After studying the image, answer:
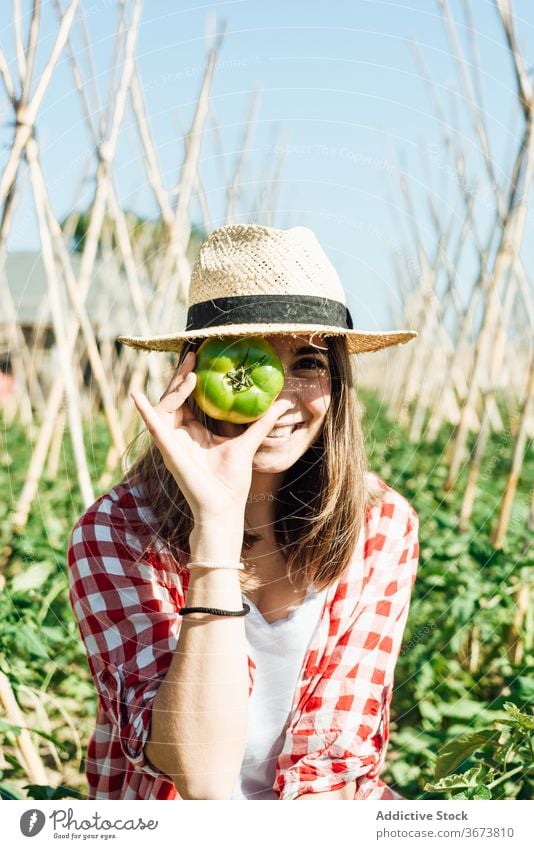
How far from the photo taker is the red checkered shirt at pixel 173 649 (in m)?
1.10

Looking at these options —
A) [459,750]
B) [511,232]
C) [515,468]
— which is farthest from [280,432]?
[511,232]

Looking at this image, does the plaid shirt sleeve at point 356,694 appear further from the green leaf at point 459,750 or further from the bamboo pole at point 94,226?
the bamboo pole at point 94,226

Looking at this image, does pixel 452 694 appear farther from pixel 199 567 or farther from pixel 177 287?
pixel 177 287

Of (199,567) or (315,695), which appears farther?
(315,695)

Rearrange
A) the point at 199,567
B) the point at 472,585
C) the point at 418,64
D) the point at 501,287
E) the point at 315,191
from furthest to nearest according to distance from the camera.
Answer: the point at 418,64 → the point at 501,287 → the point at 472,585 → the point at 315,191 → the point at 199,567

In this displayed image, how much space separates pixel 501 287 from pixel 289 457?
7.15 feet

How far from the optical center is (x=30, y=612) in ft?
4.90

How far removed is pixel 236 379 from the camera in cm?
108

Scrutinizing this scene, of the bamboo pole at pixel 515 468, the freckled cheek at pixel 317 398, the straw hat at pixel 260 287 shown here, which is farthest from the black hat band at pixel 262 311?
the bamboo pole at pixel 515 468

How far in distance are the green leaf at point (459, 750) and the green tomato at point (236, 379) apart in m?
0.58

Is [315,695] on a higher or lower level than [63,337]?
lower

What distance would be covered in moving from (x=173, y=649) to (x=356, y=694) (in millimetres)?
289
